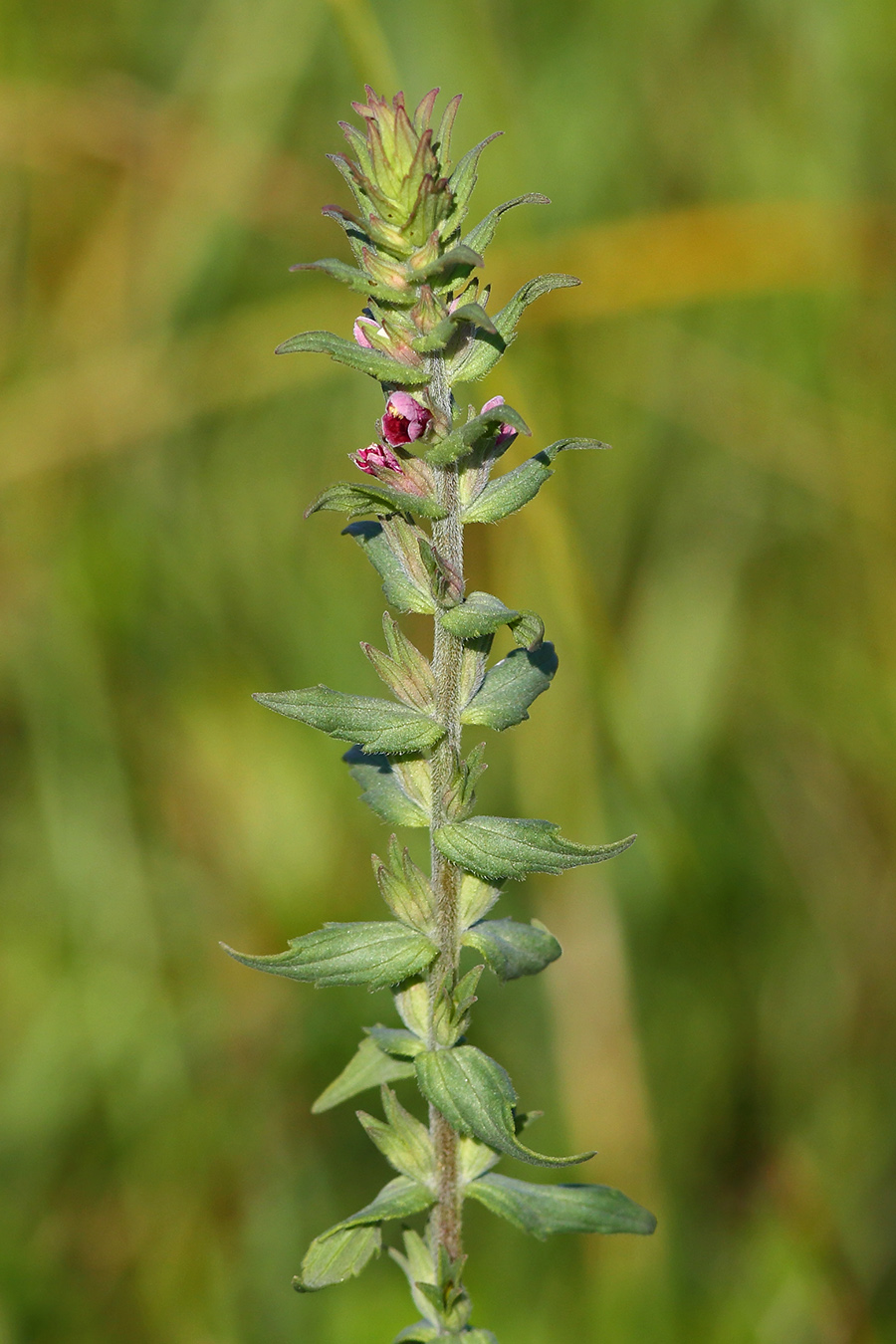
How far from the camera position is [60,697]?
17.7ft

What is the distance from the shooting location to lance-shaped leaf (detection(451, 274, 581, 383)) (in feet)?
6.59

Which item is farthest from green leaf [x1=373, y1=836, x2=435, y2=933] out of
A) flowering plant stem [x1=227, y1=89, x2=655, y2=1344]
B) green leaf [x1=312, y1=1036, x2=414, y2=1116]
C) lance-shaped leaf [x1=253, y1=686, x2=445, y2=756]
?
green leaf [x1=312, y1=1036, x2=414, y2=1116]

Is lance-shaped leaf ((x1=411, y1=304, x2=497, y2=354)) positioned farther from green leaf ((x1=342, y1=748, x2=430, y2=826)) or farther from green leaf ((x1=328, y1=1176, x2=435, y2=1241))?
green leaf ((x1=328, y1=1176, x2=435, y2=1241))

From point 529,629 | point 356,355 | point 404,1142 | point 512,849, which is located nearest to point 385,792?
point 512,849

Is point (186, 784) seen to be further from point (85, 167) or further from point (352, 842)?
point (85, 167)

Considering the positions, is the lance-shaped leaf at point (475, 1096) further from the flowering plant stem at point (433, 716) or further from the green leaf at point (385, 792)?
the green leaf at point (385, 792)

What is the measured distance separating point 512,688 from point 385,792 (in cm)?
33

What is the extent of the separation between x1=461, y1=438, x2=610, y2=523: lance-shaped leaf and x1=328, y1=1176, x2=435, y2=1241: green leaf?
1.30 metres

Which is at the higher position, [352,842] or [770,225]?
[770,225]

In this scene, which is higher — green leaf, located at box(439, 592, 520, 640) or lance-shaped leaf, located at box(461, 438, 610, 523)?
lance-shaped leaf, located at box(461, 438, 610, 523)

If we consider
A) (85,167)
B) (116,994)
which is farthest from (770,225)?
(116,994)

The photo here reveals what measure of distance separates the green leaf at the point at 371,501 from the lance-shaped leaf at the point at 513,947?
31.3 inches

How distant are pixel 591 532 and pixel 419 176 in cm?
413

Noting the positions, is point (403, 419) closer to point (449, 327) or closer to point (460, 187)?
point (449, 327)
